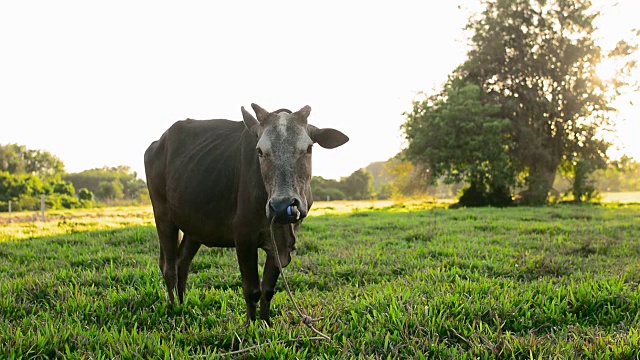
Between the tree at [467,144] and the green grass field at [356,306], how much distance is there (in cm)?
1706

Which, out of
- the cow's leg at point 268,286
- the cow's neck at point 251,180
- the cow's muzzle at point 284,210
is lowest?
the cow's leg at point 268,286

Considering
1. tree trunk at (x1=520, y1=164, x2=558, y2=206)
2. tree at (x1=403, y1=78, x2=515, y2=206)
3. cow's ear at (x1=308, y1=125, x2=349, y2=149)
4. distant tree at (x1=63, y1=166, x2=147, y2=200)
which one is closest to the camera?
cow's ear at (x1=308, y1=125, x2=349, y2=149)

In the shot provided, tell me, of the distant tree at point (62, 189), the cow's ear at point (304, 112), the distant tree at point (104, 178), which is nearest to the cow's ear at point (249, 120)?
the cow's ear at point (304, 112)

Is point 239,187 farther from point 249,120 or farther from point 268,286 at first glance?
point 268,286

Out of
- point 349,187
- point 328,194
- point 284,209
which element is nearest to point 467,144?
point 284,209

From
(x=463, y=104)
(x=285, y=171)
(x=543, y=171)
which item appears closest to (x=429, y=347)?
(x=285, y=171)

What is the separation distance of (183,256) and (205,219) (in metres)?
1.05

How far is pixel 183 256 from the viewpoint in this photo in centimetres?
518

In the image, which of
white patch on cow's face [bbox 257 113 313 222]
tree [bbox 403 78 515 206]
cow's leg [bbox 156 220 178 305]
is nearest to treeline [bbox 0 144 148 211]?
tree [bbox 403 78 515 206]

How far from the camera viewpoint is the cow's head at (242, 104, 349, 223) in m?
3.28

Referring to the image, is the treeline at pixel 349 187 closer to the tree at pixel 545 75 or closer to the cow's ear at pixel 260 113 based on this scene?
the tree at pixel 545 75

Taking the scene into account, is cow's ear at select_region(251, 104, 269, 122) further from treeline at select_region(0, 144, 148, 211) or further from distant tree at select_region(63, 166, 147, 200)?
distant tree at select_region(63, 166, 147, 200)

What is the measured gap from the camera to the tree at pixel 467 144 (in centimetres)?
2512

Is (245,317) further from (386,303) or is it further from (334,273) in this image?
(334,273)
